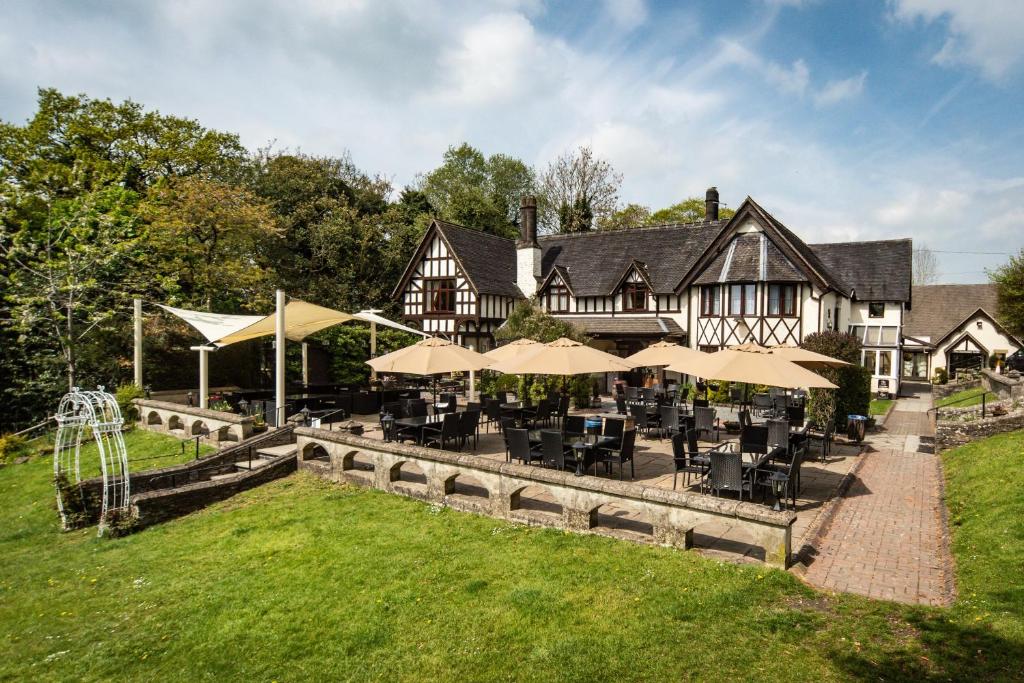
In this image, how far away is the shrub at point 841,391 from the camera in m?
15.0

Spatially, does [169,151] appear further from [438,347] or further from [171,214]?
[438,347]

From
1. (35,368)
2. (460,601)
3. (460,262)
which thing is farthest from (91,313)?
(460,601)

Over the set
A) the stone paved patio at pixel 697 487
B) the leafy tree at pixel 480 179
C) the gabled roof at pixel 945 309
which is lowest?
the stone paved patio at pixel 697 487

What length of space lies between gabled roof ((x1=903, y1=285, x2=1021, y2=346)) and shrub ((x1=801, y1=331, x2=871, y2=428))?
1020 inches

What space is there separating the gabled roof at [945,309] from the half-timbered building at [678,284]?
9564 mm

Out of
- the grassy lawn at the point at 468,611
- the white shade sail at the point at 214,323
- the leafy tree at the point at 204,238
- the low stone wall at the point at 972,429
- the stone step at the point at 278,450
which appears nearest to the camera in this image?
the grassy lawn at the point at 468,611

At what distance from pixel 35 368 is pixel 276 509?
17.9 m

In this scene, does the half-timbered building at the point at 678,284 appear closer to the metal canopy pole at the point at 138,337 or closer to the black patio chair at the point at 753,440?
the black patio chair at the point at 753,440

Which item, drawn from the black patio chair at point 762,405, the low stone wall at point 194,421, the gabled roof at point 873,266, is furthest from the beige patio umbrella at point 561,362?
the gabled roof at point 873,266

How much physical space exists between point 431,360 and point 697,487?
617cm

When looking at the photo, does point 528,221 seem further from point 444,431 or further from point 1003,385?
point 1003,385

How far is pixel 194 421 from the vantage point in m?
15.7

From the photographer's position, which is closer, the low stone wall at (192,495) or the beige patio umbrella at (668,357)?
the low stone wall at (192,495)

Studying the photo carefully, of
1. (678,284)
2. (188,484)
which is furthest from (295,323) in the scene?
(678,284)
